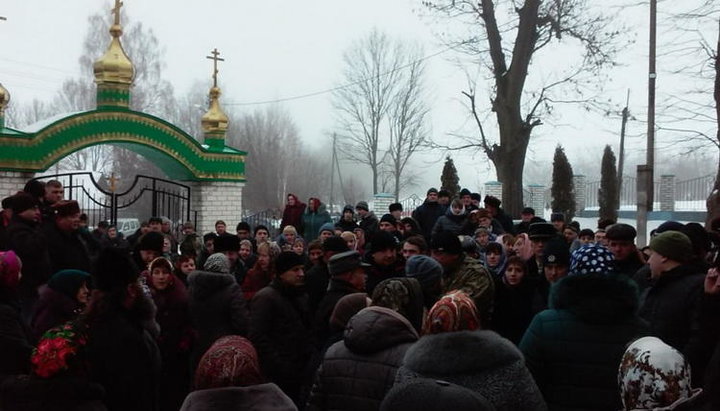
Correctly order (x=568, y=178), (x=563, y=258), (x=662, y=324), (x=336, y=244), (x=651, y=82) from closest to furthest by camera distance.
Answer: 1. (x=662, y=324)
2. (x=563, y=258)
3. (x=336, y=244)
4. (x=651, y=82)
5. (x=568, y=178)

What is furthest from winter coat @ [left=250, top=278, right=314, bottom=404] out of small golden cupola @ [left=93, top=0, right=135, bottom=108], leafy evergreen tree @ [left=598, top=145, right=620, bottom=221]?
leafy evergreen tree @ [left=598, top=145, right=620, bottom=221]

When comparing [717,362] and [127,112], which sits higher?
[127,112]

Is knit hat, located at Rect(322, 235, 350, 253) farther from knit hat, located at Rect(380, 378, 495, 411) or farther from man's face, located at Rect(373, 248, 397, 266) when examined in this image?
knit hat, located at Rect(380, 378, 495, 411)

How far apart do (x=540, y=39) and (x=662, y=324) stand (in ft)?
52.4

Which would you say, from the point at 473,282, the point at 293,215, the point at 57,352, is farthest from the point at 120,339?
the point at 293,215

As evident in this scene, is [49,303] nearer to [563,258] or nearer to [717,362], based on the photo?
[563,258]

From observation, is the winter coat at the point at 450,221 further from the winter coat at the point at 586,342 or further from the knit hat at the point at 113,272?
the winter coat at the point at 586,342

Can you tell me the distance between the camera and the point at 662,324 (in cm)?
443

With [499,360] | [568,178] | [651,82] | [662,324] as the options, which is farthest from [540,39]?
[499,360]

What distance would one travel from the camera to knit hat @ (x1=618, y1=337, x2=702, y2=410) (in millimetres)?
2758

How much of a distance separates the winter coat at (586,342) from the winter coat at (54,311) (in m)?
2.86

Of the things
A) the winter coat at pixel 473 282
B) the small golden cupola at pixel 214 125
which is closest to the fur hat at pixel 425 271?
the winter coat at pixel 473 282

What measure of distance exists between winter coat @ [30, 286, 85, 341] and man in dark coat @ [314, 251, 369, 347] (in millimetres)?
1524

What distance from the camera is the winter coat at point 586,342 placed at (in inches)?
153
